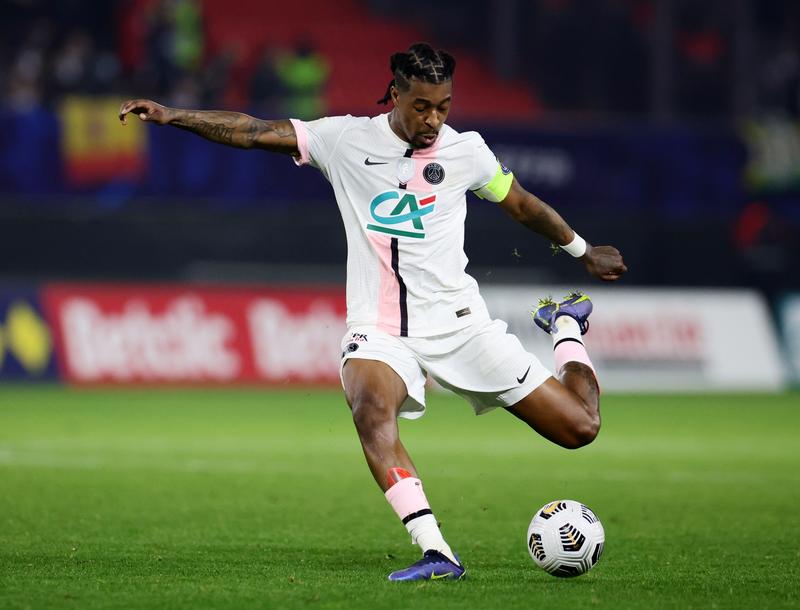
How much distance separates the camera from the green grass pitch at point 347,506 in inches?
235

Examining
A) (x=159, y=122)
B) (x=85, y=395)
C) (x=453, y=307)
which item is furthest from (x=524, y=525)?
(x=85, y=395)

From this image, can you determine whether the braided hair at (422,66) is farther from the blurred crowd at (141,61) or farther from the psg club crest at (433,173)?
the blurred crowd at (141,61)

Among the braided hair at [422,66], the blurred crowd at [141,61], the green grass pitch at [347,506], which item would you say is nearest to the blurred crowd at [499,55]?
the blurred crowd at [141,61]

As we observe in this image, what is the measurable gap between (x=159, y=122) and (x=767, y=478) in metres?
6.40

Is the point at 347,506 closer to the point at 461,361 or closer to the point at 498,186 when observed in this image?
the point at 461,361

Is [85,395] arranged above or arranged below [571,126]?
below

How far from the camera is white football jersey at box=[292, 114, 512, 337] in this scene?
6617 mm

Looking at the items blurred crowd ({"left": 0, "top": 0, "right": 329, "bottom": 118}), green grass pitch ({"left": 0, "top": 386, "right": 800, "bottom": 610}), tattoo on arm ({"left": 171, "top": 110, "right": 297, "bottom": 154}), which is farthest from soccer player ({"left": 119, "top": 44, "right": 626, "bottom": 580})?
blurred crowd ({"left": 0, "top": 0, "right": 329, "bottom": 118})

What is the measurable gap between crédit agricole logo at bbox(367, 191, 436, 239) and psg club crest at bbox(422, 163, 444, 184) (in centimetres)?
7

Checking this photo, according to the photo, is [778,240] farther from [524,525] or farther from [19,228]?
[524,525]

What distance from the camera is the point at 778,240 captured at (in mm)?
22141

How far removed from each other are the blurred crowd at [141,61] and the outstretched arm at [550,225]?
12975 mm

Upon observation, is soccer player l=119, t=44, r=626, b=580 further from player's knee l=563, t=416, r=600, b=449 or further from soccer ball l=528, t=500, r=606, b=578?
soccer ball l=528, t=500, r=606, b=578

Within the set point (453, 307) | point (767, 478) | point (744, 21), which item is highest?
point (744, 21)
